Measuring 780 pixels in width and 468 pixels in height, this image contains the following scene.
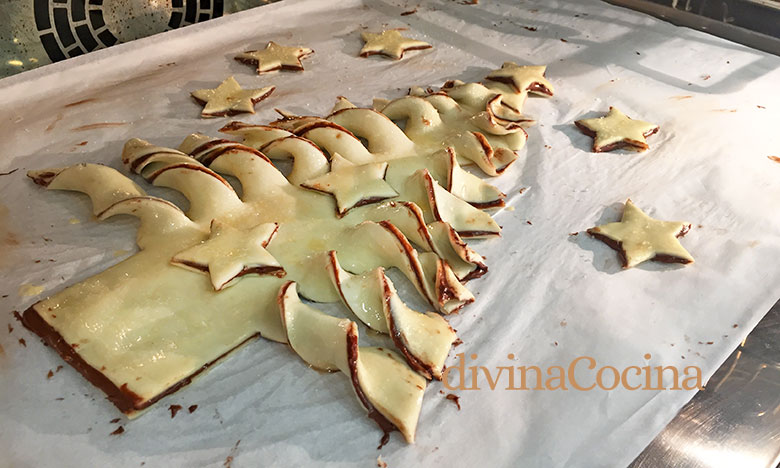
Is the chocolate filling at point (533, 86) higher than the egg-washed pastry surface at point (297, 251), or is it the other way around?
the chocolate filling at point (533, 86)

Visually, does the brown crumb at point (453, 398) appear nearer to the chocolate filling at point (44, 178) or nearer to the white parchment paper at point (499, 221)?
the white parchment paper at point (499, 221)

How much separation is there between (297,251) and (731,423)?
0.81m

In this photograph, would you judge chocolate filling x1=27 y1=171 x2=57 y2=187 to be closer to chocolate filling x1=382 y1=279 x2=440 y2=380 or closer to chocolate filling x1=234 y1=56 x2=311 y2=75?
chocolate filling x1=234 y1=56 x2=311 y2=75

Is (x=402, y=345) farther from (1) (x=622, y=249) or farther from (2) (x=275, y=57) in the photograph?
(2) (x=275, y=57)

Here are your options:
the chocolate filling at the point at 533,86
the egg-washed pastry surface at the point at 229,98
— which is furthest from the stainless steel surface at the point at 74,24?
the chocolate filling at the point at 533,86

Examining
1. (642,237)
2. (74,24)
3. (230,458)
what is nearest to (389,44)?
(74,24)

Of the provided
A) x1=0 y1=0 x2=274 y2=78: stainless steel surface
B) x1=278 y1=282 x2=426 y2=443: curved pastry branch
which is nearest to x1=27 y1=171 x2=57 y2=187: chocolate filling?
x1=0 y1=0 x2=274 y2=78: stainless steel surface

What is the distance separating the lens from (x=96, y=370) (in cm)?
101

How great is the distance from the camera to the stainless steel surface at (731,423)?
0.95 metres

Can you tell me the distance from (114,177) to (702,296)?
125 cm

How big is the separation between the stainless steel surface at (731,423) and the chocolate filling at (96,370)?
27.9 inches

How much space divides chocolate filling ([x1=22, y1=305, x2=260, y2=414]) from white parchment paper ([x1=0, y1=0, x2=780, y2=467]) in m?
0.02

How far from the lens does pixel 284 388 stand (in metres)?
1.03

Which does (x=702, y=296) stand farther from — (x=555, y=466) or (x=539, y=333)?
(x=555, y=466)
